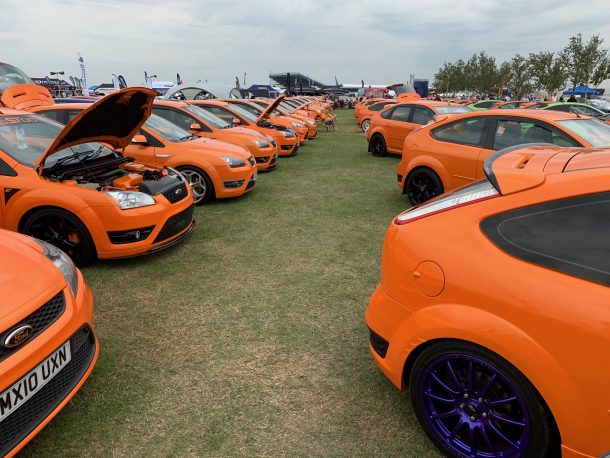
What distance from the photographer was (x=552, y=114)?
5699 millimetres

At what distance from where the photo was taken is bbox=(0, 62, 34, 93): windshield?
1089 centimetres

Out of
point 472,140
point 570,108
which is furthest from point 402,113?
point 570,108

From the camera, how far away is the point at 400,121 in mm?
11648

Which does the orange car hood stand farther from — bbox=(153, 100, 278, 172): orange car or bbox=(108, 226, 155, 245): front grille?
bbox=(153, 100, 278, 172): orange car

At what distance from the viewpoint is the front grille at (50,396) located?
1903 millimetres

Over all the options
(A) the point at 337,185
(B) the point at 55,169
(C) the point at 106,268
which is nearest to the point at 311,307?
(C) the point at 106,268

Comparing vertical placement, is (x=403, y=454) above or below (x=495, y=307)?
below

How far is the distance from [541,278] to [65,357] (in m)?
2.36

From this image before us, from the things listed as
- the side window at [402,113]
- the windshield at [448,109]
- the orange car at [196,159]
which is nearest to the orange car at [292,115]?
the side window at [402,113]

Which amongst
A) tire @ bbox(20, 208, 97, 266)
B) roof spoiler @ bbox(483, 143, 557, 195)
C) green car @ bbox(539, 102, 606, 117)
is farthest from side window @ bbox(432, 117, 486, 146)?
green car @ bbox(539, 102, 606, 117)

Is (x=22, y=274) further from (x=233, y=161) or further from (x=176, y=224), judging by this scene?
(x=233, y=161)

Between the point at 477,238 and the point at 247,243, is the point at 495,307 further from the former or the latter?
the point at 247,243

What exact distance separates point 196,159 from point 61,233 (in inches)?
107

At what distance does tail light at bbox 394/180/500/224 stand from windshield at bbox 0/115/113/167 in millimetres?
3860
